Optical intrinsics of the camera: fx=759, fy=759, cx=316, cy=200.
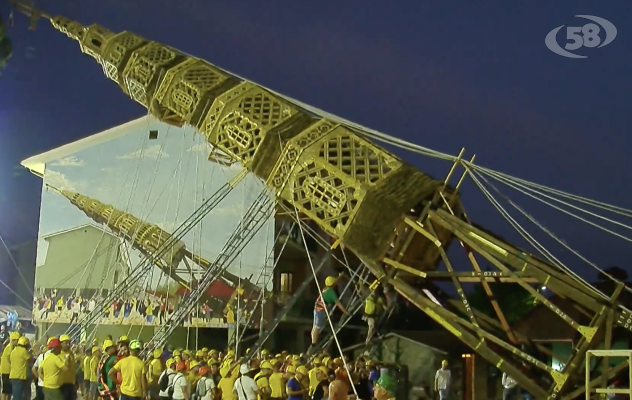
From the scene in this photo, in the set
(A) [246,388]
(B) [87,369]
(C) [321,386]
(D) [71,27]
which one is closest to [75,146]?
(D) [71,27]

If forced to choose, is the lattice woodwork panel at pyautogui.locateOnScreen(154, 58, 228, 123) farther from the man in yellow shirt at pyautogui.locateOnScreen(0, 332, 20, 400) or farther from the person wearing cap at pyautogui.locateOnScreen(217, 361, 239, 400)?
the man in yellow shirt at pyautogui.locateOnScreen(0, 332, 20, 400)

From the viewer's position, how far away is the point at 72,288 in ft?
56.6

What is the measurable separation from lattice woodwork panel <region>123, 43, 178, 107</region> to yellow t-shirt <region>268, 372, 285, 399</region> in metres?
4.61

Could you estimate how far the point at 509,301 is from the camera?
1468cm

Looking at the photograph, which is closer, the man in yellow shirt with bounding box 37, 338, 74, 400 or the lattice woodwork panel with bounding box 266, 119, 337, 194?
the man in yellow shirt with bounding box 37, 338, 74, 400

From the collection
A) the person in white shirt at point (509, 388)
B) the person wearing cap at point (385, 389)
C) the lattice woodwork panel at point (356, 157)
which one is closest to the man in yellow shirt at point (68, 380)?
the lattice woodwork panel at point (356, 157)

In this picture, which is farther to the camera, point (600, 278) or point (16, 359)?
point (600, 278)

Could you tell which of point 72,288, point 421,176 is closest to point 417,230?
point 421,176

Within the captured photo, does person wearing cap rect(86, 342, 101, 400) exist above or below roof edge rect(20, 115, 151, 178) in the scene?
below

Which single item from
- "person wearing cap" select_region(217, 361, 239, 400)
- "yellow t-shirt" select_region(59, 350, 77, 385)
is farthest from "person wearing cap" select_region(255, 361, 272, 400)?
"yellow t-shirt" select_region(59, 350, 77, 385)

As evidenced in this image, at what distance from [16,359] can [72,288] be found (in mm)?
7472

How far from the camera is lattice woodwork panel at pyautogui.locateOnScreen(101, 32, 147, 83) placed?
1155cm

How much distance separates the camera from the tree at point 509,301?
1397cm

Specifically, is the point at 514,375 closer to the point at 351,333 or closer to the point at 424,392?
the point at 424,392
